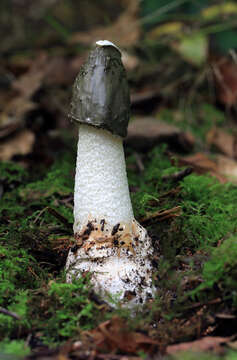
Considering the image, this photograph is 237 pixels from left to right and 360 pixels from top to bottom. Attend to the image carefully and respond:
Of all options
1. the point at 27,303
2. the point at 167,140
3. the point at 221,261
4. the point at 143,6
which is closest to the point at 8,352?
the point at 27,303

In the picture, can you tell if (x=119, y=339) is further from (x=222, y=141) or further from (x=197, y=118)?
(x=197, y=118)

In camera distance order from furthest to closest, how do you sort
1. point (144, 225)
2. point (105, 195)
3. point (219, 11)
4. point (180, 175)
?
point (219, 11) → point (180, 175) → point (144, 225) → point (105, 195)

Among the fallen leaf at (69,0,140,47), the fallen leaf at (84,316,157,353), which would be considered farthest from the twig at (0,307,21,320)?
the fallen leaf at (69,0,140,47)

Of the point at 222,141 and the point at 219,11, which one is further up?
the point at 219,11

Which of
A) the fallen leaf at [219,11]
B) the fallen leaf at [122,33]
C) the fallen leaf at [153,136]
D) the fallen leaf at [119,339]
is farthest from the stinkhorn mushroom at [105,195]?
the fallen leaf at [219,11]

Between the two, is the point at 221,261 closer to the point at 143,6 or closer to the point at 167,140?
the point at 167,140

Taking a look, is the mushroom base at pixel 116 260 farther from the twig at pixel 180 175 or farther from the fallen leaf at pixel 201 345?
the twig at pixel 180 175

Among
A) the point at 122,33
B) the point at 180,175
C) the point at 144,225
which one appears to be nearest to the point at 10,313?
the point at 144,225
